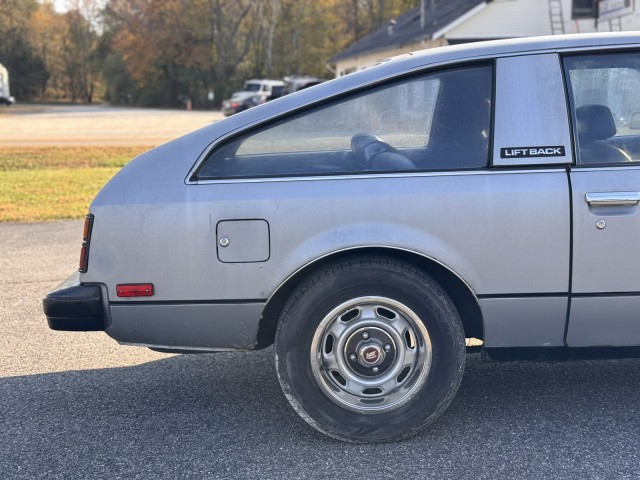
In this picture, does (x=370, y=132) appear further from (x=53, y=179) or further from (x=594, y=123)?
(x=53, y=179)

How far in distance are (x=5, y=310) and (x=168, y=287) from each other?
2897mm

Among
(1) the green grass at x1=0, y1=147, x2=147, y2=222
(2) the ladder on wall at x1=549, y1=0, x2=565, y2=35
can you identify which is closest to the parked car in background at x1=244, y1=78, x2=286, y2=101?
(2) the ladder on wall at x1=549, y1=0, x2=565, y2=35

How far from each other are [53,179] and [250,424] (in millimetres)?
11122

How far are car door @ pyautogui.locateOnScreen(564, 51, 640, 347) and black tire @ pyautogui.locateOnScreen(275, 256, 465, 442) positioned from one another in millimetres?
596

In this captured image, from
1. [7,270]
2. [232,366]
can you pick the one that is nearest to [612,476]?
[232,366]

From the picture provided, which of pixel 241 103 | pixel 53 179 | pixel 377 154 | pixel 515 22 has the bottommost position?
pixel 53 179

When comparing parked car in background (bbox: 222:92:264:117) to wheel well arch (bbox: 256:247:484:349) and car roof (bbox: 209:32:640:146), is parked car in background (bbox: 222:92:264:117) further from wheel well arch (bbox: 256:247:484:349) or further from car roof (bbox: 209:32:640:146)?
wheel well arch (bbox: 256:247:484:349)

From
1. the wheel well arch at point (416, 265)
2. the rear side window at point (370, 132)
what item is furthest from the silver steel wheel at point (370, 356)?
the rear side window at point (370, 132)

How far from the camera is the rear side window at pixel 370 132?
11.3 ft

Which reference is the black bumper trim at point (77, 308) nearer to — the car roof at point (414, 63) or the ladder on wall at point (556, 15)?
the car roof at point (414, 63)

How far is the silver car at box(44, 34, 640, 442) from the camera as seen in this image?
333cm

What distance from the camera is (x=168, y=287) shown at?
3.41m

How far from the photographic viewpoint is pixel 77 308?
3480 millimetres

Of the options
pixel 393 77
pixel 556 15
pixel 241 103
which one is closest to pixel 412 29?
pixel 556 15
